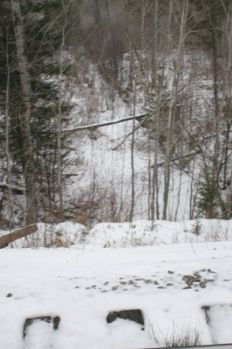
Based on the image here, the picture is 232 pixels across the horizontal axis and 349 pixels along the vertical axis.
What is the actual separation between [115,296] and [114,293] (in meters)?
0.05

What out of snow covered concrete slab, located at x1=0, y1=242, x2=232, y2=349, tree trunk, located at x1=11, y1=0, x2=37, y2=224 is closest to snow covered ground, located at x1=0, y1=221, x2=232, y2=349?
snow covered concrete slab, located at x1=0, y1=242, x2=232, y2=349

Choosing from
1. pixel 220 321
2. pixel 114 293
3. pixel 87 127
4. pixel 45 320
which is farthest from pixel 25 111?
pixel 220 321

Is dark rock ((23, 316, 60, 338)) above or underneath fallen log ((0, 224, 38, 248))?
underneath

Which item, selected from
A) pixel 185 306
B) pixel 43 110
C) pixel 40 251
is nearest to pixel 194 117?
pixel 43 110

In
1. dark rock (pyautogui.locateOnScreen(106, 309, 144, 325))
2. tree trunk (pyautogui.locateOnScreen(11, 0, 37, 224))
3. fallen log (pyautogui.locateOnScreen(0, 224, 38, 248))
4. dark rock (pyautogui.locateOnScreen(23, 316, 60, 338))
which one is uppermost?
tree trunk (pyautogui.locateOnScreen(11, 0, 37, 224))

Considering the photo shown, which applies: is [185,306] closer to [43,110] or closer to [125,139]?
[43,110]

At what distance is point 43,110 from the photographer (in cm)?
1153

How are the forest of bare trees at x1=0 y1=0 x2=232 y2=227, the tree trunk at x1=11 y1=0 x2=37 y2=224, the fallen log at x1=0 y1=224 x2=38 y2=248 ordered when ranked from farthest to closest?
the forest of bare trees at x1=0 y1=0 x2=232 y2=227 → the tree trunk at x1=11 y1=0 x2=37 y2=224 → the fallen log at x1=0 y1=224 x2=38 y2=248

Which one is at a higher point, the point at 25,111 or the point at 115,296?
the point at 25,111

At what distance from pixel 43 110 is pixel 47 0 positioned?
2909 millimetres

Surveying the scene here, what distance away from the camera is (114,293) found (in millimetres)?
3221

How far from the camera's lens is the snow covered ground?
2732 millimetres

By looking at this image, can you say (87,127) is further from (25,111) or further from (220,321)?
(220,321)

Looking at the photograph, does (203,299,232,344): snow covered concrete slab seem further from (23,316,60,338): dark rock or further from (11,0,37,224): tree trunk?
(11,0,37,224): tree trunk
